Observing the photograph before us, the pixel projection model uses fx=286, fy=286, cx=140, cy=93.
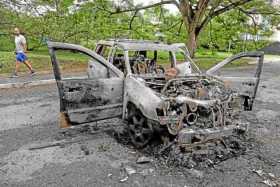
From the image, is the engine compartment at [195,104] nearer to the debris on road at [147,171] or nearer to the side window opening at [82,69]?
the debris on road at [147,171]

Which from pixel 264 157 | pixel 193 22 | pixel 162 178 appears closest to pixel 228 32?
pixel 193 22

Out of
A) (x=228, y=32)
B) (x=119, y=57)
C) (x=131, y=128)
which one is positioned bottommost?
(x=131, y=128)

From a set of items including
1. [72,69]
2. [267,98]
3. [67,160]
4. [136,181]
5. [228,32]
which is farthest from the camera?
[228,32]

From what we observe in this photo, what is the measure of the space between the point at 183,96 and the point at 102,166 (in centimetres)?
161

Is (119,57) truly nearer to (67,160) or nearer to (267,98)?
(67,160)

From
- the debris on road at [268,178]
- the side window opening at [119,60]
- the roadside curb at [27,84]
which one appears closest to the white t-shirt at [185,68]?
the side window opening at [119,60]

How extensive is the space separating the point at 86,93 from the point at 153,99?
1369 millimetres

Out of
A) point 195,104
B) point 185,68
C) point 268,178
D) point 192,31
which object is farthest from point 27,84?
point 192,31

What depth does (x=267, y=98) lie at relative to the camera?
9203 mm

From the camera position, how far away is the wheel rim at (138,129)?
4.88 metres

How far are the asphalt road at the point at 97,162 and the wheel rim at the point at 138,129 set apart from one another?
0.20 metres

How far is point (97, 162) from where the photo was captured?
4.34 metres

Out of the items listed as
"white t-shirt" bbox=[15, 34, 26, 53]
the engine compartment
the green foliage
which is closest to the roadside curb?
"white t-shirt" bbox=[15, 34, 26, 53]

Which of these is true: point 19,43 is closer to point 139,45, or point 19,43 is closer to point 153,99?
point 139,45
